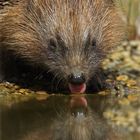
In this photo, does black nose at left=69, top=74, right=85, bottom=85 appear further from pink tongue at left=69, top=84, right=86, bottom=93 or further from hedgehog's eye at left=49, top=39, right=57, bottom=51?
hedgehog's eye at left=49, top=39, right=57, bottom=51

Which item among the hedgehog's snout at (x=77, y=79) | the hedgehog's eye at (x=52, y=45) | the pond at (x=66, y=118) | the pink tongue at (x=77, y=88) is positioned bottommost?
the pond at (x=66, y=118)

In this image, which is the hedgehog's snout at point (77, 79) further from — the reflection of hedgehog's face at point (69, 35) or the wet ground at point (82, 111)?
the wet ground at point (82, 111)

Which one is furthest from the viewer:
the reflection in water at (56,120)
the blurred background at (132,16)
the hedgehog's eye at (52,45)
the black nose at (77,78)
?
the blurred background at (132,16)

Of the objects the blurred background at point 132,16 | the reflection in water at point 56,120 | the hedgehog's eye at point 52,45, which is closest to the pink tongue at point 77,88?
the reflection in water at point 56,120

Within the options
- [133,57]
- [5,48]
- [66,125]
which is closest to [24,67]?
[5,48]

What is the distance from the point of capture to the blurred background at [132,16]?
9793 millimetres

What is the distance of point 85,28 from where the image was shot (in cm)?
768

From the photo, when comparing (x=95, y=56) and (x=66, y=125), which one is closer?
(x=66, y=125)

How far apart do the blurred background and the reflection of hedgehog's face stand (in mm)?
1318

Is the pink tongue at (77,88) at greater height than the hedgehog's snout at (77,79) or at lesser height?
lesser

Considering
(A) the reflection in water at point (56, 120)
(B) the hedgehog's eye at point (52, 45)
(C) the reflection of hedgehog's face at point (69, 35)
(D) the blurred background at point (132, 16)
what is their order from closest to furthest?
1. (A) the reflection in water at point (56, 120)
2. (C) the reflection of hedgehog's face at point (69, 35)
3. (B) the hedgehog's eye at point (52, 45)
4. (D) the blurred background at point (132, 16)

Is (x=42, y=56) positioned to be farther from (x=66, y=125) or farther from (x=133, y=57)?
(x=66, y=125)

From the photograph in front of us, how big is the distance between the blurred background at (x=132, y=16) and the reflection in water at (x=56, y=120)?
8.92 ft

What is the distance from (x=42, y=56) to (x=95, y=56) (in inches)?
28.6
